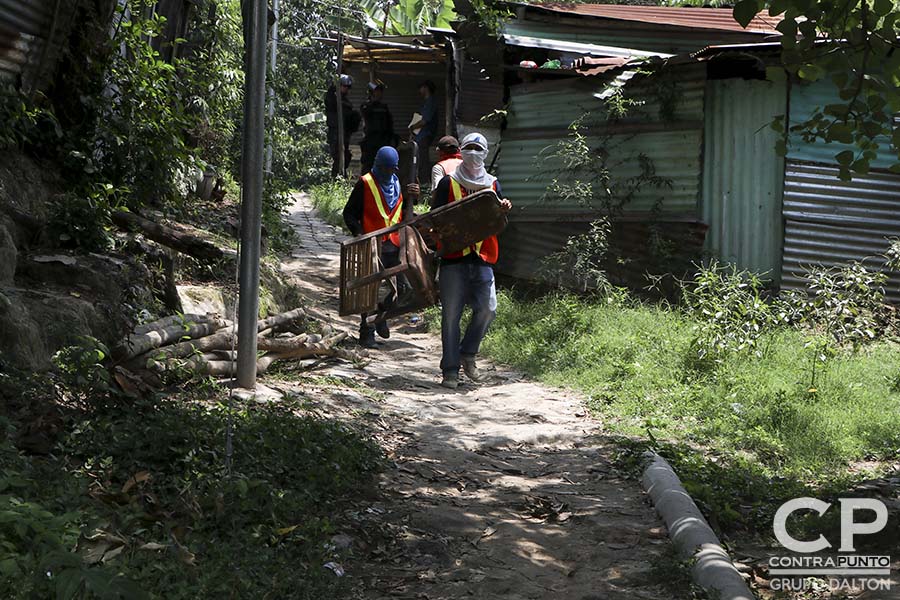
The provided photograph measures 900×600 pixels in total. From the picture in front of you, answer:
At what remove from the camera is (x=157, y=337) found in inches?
253

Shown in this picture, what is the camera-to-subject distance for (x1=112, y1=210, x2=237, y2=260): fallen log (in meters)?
7.18

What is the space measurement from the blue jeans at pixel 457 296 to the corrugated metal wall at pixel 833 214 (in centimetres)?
427

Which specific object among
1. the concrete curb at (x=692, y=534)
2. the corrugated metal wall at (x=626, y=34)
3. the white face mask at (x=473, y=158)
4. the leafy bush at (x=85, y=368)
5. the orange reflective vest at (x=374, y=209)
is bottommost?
the concrete curb at (x=692, y=534)

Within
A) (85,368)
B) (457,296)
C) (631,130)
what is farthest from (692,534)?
(631,130)

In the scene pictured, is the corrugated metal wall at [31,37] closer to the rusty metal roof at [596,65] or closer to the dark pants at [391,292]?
the dark pants at [391,292]

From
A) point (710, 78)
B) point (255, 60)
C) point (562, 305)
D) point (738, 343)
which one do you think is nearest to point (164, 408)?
point (255, 60)

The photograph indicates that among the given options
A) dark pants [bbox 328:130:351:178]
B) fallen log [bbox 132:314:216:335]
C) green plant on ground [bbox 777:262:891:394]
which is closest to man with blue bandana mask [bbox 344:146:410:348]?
fallen log [bbox 132:314:216:335]

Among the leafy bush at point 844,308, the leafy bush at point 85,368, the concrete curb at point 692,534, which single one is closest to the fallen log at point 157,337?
the leafy bush at point 85,368

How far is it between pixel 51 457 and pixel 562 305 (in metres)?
6.97

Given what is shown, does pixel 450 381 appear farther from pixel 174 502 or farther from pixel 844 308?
pixel 174 502

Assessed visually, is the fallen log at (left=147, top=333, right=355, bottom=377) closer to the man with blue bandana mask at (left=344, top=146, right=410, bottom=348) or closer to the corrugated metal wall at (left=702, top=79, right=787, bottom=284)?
the man with blue bandana mask at (left=344, top=146, right=410, bottom=348)

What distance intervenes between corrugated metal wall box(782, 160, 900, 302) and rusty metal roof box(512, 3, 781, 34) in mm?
2642

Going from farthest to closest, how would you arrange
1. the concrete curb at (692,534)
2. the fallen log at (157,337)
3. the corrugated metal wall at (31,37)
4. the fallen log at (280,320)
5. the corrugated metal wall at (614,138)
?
the corrugated metal wall at (614,138) → the fallen log at (280,320) → the corrugated metal wall at (31,37) → the fallen log at (157,337) → the concrete curb at (692,534)

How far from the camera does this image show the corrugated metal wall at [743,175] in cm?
1126
